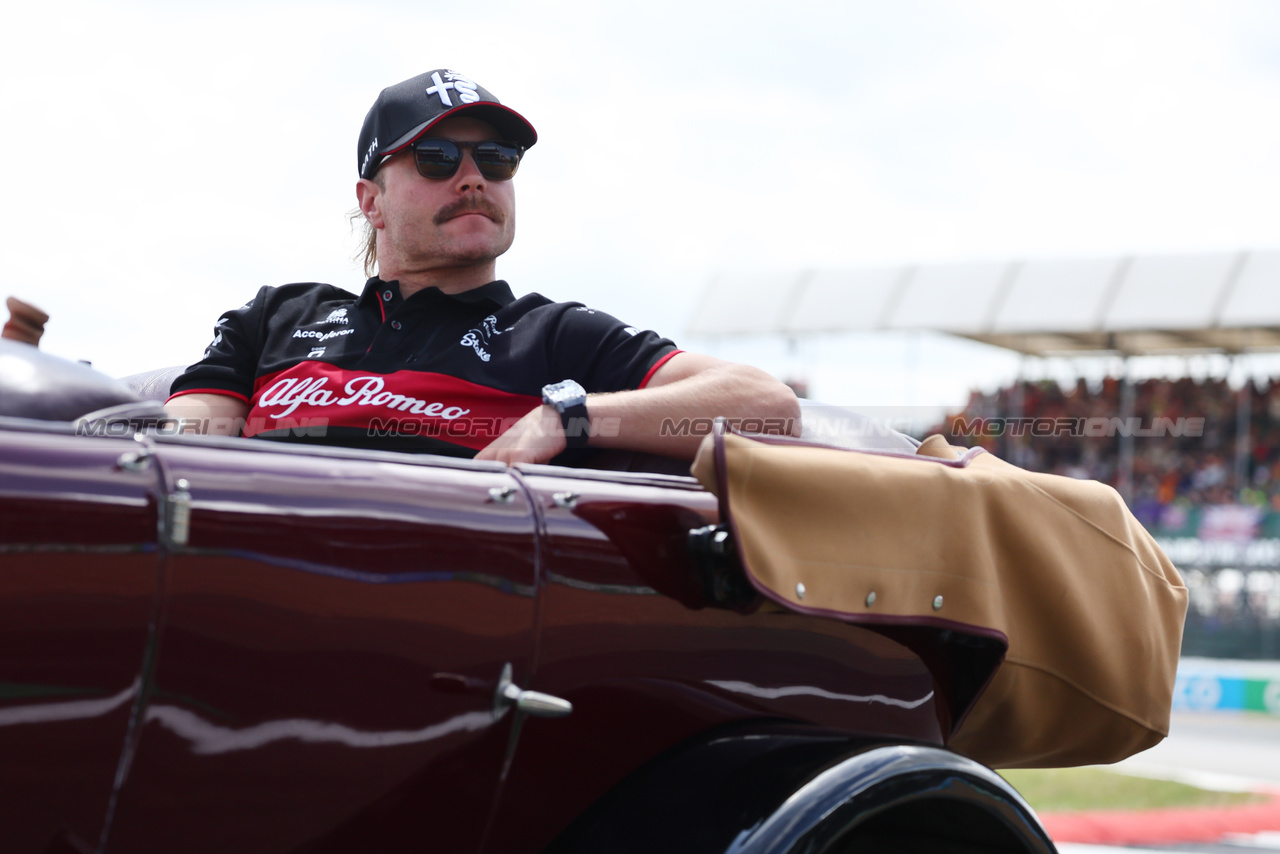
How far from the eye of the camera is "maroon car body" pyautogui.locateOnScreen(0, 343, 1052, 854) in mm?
1164

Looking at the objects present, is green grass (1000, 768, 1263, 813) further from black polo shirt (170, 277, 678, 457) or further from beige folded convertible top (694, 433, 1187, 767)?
black polo shirt (170, 277, 678, 457)

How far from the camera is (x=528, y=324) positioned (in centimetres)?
247

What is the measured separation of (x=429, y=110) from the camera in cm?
260

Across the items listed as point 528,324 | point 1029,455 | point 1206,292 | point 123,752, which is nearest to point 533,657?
point 123,752

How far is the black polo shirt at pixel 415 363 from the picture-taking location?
2.27 m

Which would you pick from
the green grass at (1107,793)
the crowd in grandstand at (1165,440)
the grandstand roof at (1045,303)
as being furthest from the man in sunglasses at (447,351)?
the grandstand roof at (1045,303)

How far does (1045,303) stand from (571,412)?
790 inches

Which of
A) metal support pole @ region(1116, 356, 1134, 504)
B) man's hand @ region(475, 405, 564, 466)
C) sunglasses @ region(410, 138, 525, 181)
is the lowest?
metal support pole @ region(1116, 356, 1134, 504)

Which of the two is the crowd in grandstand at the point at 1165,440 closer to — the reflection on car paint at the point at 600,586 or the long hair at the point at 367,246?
the long hair at the point at 367,246

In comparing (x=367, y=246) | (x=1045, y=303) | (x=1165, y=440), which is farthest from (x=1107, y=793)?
(x=1165, y=440)

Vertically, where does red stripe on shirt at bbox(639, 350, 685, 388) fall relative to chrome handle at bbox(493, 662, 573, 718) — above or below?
above

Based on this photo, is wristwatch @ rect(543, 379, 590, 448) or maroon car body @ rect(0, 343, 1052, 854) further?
wristwatch @ rect(543, 379, 590, 448)
